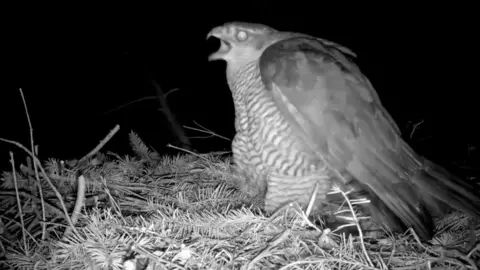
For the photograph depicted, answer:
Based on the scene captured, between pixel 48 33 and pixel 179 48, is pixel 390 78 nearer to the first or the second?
pixel 179 48

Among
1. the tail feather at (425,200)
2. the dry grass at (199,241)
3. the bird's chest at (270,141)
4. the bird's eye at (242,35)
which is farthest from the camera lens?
the bird's eye at (242,35)

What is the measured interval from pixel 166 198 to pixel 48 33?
2.36 meters

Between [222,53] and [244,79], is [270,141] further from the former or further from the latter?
[222,53]

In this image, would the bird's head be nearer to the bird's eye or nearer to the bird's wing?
the bird's eye

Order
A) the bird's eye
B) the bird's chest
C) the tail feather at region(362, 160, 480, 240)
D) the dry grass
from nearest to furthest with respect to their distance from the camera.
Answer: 1. the dry grass
2. the tail feather at region(362, 160, 480, 240)
3. the bird's chest
4. the bird's eye

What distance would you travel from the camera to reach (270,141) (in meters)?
1.16

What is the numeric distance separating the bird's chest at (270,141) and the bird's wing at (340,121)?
0.13ft

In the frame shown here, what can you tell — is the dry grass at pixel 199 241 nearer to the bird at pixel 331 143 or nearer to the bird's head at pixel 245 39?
the bird at pixel 331 143

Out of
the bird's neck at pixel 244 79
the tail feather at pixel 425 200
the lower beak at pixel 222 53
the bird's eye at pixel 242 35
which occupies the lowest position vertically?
the tail feather at pixel 425 200

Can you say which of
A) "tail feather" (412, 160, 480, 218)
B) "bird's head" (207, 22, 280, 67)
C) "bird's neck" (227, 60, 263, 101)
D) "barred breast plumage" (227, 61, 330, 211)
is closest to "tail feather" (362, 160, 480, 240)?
"tail feather" (412, 160, 480, 218)

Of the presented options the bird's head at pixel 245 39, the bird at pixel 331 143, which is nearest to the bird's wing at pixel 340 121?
the bird at pixel 331 143

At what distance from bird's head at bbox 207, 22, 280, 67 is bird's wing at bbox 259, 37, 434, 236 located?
18 cm

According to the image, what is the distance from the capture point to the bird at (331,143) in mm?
1052

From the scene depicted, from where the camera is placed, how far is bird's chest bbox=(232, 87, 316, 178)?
1.14 m
